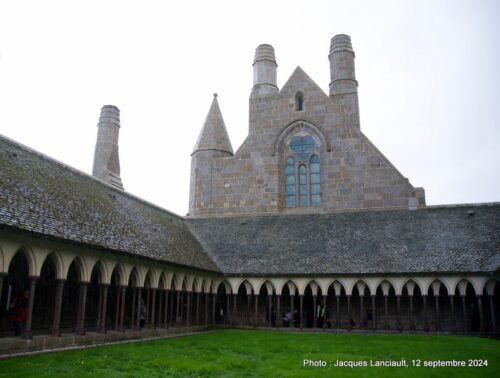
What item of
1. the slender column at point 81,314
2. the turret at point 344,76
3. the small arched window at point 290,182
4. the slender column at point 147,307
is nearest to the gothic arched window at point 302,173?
the small arched window at point 290,182

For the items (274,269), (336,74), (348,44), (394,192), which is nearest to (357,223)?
(394,192)

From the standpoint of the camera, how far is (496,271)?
2558 cm

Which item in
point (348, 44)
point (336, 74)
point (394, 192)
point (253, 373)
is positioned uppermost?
point (348, 44)

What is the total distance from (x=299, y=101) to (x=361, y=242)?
13.6m

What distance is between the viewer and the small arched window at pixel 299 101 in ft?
128

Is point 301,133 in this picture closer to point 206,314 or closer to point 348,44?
point 348,44

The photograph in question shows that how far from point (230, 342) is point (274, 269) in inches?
408

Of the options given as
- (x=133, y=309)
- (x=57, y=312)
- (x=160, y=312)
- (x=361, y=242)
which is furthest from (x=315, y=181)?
(x=57, y=312)

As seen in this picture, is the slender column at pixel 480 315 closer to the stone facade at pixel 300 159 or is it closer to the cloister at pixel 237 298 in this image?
the cloister at pixel 237 298

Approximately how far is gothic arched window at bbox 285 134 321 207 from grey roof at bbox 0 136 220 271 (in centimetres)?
1024

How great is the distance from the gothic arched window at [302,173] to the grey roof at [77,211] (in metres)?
10.2

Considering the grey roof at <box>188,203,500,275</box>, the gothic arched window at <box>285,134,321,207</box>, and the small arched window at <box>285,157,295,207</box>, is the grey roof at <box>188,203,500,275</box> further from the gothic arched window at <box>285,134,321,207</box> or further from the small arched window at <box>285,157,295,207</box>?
the gothic arched window at <box>285,134,321,207</box>

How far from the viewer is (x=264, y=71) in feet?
137

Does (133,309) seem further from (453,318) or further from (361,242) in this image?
(453,318)
